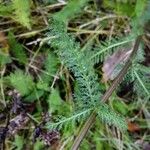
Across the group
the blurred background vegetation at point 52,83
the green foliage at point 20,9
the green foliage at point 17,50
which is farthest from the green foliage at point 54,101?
the green foliage at point 20,9

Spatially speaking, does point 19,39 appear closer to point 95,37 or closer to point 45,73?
point 45,73

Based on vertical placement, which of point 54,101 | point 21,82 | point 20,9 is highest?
point 20,9

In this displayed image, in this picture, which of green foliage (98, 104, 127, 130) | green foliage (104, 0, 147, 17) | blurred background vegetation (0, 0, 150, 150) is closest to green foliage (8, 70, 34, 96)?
blurred background vegetation (0, 0, 150, 150)

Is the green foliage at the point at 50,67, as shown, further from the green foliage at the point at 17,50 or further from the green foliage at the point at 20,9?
the green foliage at the point at 20,9

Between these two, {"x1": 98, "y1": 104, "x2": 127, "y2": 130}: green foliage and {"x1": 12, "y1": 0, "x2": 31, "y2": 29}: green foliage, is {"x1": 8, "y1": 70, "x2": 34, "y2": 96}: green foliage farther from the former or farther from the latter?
{"x1": 98, "y1": 104, "x2": 127, "y2": 130}: green foliage

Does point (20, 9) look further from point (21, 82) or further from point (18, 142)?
point (18, 142)

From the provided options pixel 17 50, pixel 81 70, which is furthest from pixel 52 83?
pixel 81 70
